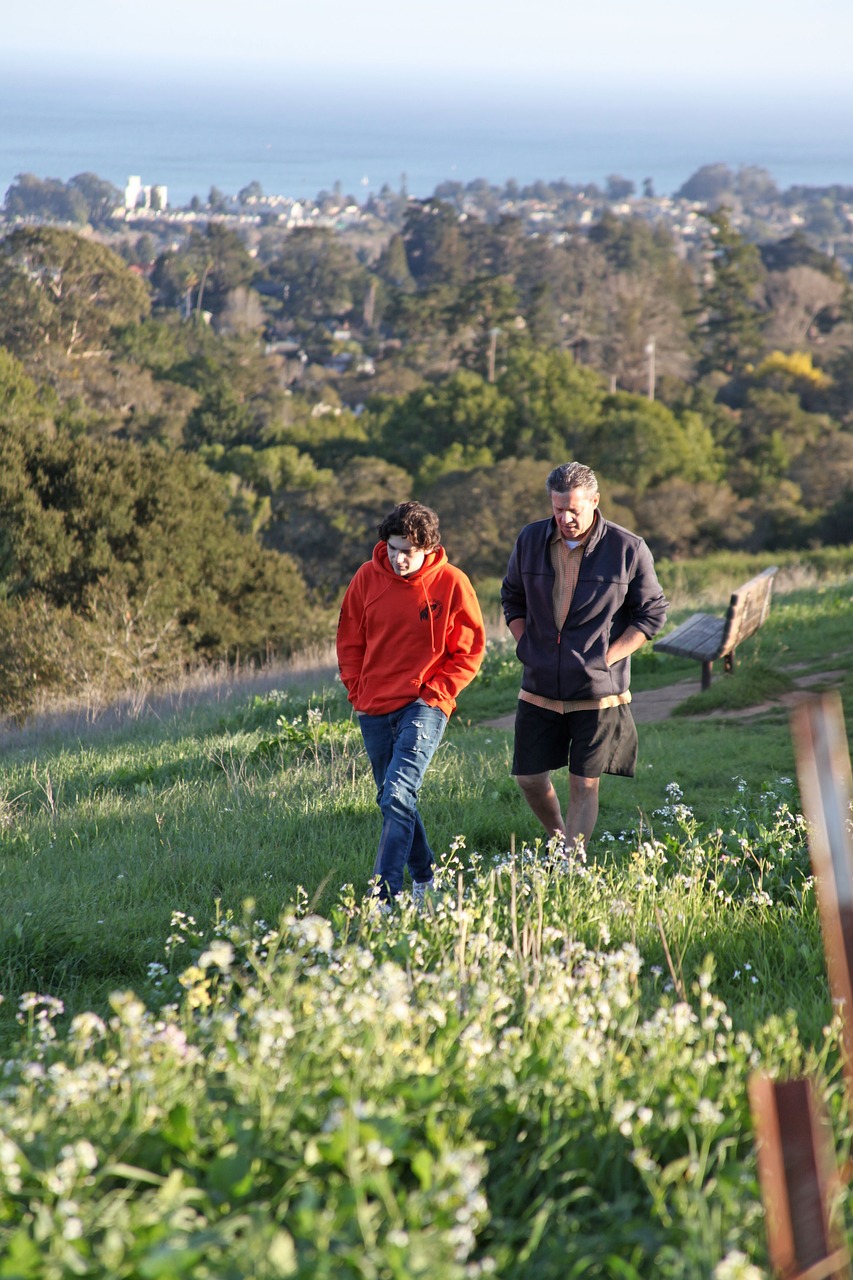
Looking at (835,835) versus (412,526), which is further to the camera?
(412,526)

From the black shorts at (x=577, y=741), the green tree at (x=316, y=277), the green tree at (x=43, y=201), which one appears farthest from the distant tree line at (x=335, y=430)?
the black shorts at (x=577, y=741)

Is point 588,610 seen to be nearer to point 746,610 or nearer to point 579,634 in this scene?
point 579,634

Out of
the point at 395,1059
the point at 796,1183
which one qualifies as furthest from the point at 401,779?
the point at 796,1183

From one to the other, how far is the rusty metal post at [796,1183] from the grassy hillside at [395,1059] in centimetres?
8

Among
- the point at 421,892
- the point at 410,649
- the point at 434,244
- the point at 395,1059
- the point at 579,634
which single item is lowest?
the point at 421,892

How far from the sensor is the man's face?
4639 mm

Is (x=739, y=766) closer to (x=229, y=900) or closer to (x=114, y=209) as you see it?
(x=229, y=900)

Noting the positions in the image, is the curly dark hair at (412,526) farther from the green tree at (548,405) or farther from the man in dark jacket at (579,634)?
the green tree at (548,405)

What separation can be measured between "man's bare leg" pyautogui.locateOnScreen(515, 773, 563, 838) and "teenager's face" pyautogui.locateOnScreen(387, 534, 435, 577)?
100 cm

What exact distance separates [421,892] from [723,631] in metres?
5.02

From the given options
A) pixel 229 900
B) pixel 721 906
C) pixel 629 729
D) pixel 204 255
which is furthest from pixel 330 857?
pixel 204 255

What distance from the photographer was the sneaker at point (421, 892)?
398 cm

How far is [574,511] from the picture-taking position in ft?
15.3

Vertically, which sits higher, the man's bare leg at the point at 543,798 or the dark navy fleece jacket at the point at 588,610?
the dark navy fleece jacket at the point at 588,610
